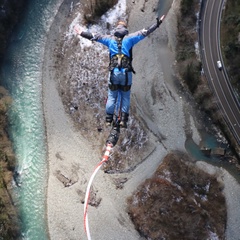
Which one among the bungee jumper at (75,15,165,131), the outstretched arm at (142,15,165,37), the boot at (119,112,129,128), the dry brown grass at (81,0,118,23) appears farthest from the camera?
the dry brown grass at (81,0,118,23)

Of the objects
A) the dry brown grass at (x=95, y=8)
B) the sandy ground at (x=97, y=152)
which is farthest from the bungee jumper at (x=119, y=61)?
the dry brown grass at (x=95, y=8)

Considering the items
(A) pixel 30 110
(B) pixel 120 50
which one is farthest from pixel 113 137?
(A) pixel 30 110

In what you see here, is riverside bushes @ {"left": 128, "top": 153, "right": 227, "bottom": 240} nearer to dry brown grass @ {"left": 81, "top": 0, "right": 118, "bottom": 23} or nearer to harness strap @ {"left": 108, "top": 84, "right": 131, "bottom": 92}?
dry brown grass @ {"left": 81, "top": 0, "right": 118, "bottom": 23}

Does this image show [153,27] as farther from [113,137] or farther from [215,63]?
[215,63]

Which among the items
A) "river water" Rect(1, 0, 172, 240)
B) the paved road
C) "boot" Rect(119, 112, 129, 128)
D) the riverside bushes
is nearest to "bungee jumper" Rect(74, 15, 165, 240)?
"boot" Rect(119, 112, 129, 128)

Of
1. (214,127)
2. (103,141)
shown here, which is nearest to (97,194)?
(103,141)

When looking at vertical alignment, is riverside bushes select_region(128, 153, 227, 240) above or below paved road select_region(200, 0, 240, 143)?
below

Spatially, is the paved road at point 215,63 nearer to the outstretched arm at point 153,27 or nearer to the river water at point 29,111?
the river water at point 29,111
